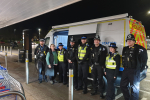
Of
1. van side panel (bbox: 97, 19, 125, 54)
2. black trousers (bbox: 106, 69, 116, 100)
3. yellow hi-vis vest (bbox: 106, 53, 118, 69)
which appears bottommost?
black trousers (bbox: 106, 69, 116, 100)

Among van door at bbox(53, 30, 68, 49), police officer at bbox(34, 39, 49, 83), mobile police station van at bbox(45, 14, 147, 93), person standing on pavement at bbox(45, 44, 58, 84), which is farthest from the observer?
van door at bbox(53, 30, 68, 49)

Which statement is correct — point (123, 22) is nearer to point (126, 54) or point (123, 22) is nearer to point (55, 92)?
point (126, 54)

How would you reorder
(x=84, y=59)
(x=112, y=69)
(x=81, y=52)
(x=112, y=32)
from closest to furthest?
(x=112, y=69), (x=112, y=32), (x=84, y=59), (x=81, y=52)

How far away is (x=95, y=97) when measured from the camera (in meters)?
4.18

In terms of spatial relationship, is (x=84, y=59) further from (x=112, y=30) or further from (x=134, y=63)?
(x=134, y=63)

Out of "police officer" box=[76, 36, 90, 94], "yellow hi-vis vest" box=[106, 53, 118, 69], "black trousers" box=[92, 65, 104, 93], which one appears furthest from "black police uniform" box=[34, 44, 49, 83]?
"yellow hi-vis vest" box=[106, 53, 118, 69]

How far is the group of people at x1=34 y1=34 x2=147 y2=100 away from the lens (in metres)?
3.35

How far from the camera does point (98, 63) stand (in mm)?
4051

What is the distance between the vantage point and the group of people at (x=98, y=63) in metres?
3.35

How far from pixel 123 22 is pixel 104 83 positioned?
222 cm

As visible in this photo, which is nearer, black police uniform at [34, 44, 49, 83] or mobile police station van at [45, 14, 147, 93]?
mobile police station van at [45, 14, 147, 93]

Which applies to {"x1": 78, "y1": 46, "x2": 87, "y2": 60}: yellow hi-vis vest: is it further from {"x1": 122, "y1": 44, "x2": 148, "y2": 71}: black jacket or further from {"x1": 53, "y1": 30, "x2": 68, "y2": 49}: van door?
{"x1": 53, "y1": 30, "x2": 68, "y2": 49}: van door

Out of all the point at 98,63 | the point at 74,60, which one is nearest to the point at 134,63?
the point at 98,63

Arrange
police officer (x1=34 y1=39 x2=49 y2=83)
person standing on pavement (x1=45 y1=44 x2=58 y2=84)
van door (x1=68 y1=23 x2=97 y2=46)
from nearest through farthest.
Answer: van door (x1=68 y1=23 x2=97 y2=46) → person standing on pavement (x1=45 y1=44 x2=58 y2=84) → police officer (x1=34 y1=39 x2=49 y2=83)
